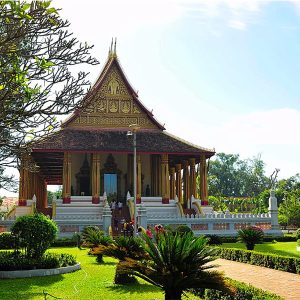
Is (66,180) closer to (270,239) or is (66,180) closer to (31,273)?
(270,239)

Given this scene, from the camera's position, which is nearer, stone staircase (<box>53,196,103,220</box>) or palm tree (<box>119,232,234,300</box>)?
palm tree (<box>119,232,234,300</box>)

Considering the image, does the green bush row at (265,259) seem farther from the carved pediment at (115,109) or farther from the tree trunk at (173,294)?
the carved pediment at (115,109)

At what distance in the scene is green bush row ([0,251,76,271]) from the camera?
Result: 13.8 meters

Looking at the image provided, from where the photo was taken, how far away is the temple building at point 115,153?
115ft

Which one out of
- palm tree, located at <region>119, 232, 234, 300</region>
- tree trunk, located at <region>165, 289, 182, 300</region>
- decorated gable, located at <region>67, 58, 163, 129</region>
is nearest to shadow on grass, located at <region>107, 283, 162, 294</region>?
palm tree, located at <region>119, 232, 234, 300</region>

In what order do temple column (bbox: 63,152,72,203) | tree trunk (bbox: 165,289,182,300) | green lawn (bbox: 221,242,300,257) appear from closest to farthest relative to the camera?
1. tree trunk (bbox: 165,289,182,300)
2. green lawn (bbox: 221,242,300,257)
3. temple column (bbox: 63,152,72,203)

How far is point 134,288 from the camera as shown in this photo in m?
11.4

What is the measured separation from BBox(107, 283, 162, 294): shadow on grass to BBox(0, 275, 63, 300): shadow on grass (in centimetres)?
167

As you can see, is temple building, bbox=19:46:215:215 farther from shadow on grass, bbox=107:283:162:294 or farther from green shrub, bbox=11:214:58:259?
shadow on grass, bbox=107:283:162:294

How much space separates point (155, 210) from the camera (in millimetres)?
34781

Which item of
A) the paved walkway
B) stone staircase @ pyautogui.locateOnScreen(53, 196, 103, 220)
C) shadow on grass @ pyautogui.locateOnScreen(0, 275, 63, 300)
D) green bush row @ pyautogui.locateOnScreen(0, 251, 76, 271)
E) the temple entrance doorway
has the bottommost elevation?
the paved walkway

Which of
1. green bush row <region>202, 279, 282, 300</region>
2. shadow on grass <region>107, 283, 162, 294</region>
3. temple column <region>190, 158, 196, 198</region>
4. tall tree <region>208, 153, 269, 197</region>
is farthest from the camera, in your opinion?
tall tree <region>208, 153, 269, 197</region>

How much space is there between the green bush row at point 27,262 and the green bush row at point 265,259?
490 centimetres

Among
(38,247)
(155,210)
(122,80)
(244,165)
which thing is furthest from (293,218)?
(244,165)
